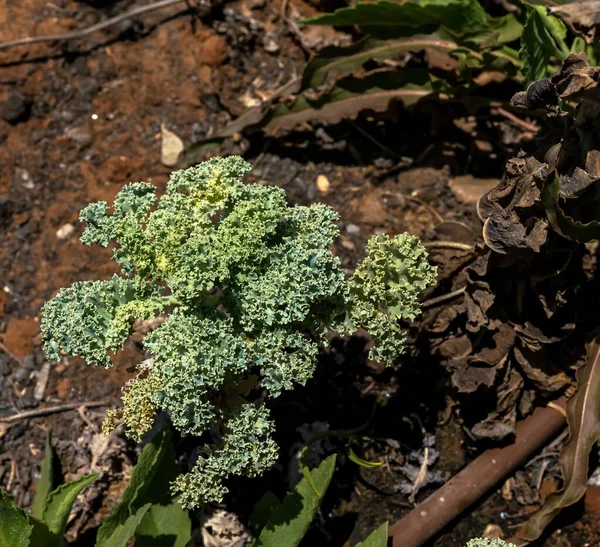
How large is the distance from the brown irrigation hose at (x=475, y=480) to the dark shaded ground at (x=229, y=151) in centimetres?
13

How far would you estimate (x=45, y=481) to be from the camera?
272 centimetres

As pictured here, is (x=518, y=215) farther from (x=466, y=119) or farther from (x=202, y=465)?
(x=202, y=465)

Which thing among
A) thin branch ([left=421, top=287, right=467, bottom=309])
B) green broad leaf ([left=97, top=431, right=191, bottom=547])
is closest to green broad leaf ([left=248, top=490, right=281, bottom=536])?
green broad leaf ([left=97, top=431, right=191, bottom=547])

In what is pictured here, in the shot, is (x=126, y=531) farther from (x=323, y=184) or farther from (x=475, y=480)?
(x=323, y=184)

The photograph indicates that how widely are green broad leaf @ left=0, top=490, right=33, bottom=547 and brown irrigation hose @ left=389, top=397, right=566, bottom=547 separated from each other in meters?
1.24

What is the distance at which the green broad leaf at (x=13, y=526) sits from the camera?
7.06ft

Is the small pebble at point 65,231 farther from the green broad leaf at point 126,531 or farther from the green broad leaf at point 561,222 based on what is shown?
the green broad leaf at point 561,222

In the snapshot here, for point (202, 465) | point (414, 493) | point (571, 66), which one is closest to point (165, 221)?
A: point (202, 465)

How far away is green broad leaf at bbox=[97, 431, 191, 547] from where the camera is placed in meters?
2.35

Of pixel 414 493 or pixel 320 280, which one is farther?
pixel 414 493

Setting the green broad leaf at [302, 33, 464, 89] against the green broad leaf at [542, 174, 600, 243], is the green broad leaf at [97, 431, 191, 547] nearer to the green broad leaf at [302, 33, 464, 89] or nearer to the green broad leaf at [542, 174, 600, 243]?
the green broad leaf at [542, 174, 600, 243]

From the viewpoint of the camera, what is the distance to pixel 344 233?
3170 mm

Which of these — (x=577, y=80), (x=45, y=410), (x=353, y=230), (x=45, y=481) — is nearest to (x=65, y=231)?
(x=45, y=410)

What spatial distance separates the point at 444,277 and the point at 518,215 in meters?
0.48
